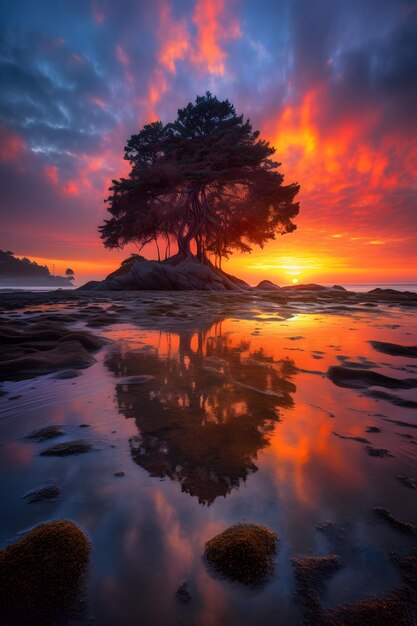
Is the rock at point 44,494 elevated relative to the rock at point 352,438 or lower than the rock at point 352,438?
lower

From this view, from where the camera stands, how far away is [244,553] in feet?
2.83

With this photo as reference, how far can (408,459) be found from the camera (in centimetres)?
136

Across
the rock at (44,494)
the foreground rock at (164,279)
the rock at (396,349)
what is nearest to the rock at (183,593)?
the rock at (44,494)

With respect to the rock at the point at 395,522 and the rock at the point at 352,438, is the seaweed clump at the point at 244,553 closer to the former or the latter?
the rock at the point at 395,522

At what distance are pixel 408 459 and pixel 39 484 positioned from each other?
1476 millimetres

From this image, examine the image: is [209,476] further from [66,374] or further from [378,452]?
[66,374]

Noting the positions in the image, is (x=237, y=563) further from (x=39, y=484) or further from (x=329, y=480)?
(x=39, y=484)

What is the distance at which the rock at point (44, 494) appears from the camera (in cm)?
108

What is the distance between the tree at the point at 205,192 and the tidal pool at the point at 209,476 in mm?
20265

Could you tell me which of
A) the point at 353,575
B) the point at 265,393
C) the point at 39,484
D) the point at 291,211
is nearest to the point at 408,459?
the point at 353,575

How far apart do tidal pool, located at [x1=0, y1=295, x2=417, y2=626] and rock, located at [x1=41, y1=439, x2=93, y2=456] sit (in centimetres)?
4

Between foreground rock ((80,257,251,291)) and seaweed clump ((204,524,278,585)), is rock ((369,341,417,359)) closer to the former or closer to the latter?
seaweed clump ((204,524,278,585))

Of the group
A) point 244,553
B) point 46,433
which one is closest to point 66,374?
point 46,433

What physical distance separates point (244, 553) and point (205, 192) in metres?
25.6
